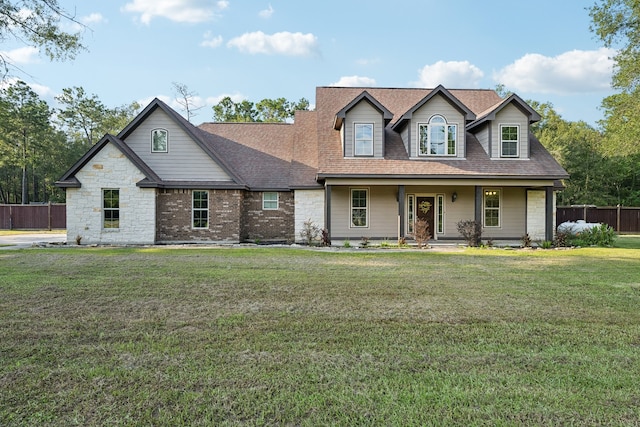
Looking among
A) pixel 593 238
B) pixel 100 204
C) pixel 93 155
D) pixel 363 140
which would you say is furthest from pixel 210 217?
pixel 593 238

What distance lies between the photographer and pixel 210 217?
1655 cm

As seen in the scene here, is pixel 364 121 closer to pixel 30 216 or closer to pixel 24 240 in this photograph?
pixel 24 240

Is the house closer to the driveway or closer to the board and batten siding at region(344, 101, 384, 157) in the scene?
the board and batten siding at region(344, 101, 384, 157)

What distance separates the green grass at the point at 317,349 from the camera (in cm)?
289

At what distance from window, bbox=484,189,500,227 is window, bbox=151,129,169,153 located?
47.3 feet

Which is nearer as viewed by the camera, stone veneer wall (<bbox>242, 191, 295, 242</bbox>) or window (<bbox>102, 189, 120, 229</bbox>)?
window (<bbox>102, 189, 120, 229</bbox>)

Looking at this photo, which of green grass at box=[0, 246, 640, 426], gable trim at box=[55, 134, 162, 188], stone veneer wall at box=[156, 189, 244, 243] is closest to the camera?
green grass at box=[0, 246, 640, 426]

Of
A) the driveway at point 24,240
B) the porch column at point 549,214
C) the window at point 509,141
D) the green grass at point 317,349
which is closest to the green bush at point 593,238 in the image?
the porch column at point 549,214

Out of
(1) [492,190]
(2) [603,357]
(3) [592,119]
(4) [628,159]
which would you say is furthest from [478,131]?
(3) [592,119]

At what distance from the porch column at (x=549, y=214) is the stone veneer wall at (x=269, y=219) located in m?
10.8

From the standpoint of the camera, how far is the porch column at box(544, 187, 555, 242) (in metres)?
16.4

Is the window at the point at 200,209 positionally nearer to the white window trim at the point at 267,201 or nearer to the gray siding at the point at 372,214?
the white window trim at the point at 267,201

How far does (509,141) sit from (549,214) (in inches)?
138

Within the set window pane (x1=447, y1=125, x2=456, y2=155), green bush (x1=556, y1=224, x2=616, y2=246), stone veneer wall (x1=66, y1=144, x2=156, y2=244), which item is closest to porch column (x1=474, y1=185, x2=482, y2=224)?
window pane (x1=447, y1=125, x2=456, y2=155)
